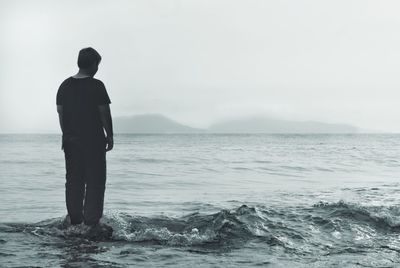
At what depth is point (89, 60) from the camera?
646 centimetres

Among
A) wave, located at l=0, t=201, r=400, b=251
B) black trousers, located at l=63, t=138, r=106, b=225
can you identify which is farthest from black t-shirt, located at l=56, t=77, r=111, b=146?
wave, located at l=0, t=201, r=400, b=251

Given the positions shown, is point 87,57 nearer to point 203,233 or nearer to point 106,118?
point 106,118

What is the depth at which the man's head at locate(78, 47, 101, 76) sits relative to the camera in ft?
21.2

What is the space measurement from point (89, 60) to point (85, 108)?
596 millimetres

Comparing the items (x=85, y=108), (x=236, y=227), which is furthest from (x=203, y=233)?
(x=85, y=108)

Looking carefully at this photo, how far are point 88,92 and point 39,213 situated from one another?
3.48m

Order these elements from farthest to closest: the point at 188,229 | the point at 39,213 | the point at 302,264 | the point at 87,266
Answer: the point at 39,213 < the point at 188,229 < the point at 302,264 < the point at 87,266

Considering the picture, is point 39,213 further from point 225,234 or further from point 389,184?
point 389,184

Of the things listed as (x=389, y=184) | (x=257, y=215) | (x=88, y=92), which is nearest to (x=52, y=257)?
(x=88, y=92)

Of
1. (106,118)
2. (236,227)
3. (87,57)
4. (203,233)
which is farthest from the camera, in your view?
(236,227)

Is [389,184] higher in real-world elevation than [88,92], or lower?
lower

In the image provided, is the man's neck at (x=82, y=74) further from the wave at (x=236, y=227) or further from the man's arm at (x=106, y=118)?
the wave at (x=236, y=227)

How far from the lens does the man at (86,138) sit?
639 centimetres

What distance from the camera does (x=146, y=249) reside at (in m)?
5.72
